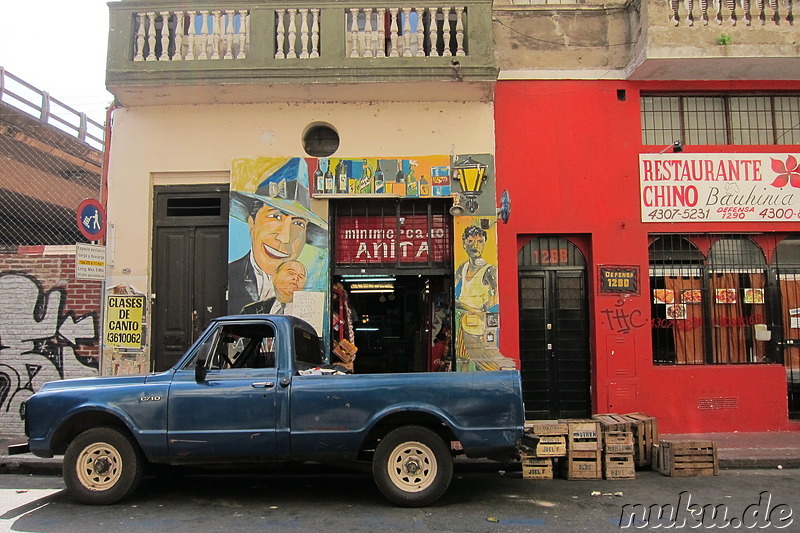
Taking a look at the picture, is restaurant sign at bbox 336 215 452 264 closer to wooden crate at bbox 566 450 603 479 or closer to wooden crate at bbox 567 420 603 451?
wooden crate at bbox 567 420 603 451

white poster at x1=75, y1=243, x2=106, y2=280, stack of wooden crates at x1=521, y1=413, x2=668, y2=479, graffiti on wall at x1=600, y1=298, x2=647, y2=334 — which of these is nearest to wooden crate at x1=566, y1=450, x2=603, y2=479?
stack of wooden crates at x1=521, y1=413, x2=668, y2=479

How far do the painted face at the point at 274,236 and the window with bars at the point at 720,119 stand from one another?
6.01m

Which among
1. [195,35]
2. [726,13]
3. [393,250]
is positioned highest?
[726,13]

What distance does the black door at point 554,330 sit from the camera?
35.1 ft

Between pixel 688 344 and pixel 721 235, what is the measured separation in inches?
75.0

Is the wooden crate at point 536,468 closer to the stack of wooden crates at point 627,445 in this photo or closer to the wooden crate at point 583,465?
the wooden crate at point 583,465

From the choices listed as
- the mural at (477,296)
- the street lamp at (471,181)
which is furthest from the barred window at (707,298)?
the street lamp at (471,181)

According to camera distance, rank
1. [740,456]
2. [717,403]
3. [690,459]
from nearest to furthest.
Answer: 1. [690,459]
2. [740,456]
3. [717,403]

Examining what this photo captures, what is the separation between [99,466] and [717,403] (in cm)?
902

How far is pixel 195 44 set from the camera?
34.8 ft

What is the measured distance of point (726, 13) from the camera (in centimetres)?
1047

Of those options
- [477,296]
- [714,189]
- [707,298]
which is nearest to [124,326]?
[477,296]

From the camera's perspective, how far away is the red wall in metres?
10.5

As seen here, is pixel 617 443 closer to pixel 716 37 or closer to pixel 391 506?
pixel 391 506
